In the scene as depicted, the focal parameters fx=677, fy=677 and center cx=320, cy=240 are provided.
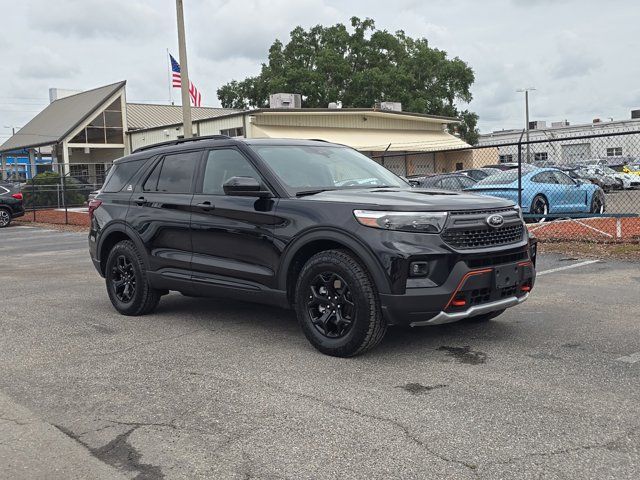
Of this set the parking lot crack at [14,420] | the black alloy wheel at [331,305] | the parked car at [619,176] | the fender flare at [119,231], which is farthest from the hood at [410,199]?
the parked car at [619,176]

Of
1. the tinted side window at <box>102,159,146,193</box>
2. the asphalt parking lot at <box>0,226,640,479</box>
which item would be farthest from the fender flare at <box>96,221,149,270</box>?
the asphalt parking lot at <box>0,226,640,479</box>

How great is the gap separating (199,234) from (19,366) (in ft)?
6.16

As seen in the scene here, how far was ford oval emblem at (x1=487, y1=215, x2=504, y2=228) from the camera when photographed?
202 inches

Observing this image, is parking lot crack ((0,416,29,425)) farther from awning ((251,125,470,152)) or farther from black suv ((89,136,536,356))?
awning ((251,125,470,152))

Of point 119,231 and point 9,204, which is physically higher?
point 9,204

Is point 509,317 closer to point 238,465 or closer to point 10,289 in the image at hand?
point 238,465

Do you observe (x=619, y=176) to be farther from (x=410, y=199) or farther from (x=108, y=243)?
(x=410, y=199)

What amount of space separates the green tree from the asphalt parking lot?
46.0 meters

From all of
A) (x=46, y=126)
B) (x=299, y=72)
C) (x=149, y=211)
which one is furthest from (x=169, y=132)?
(x=149, y=211)

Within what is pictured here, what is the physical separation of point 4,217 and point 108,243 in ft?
61.3

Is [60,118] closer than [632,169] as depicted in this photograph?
No

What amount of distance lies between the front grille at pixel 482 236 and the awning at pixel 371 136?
90.2 feet

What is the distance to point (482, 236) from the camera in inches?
202

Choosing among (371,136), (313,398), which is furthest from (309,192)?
(371,136)
